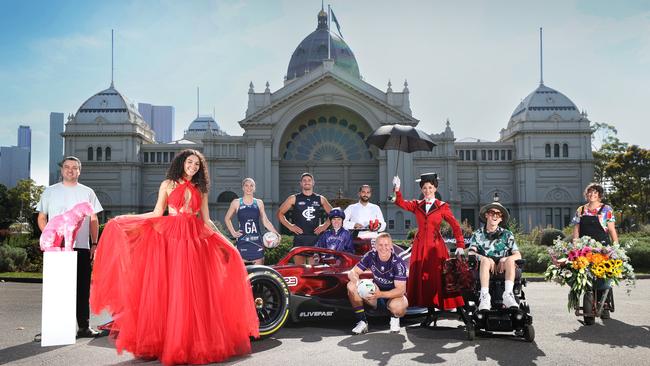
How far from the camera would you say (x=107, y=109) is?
5728 centimetres

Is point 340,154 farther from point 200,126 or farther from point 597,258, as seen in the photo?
point 597,258

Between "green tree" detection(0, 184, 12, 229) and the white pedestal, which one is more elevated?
"green tree" detection(0, 184, 12, 229)

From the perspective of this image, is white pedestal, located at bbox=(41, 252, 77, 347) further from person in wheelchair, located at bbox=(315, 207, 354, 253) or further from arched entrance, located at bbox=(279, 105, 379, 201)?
arched entrance, located at bbox=(279, 105, 379, 201)

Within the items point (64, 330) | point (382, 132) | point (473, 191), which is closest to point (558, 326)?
point (382, 132)

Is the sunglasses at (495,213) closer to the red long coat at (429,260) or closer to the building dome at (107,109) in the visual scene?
the red long coat at (429,260)

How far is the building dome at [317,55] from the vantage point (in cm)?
6769

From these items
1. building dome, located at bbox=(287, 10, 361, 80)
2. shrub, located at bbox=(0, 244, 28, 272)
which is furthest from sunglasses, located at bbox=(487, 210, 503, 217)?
building dome, located at bbox=(287, 10, 361, 80)

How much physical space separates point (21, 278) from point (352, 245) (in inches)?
486

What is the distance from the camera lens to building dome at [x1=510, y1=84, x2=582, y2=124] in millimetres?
57031

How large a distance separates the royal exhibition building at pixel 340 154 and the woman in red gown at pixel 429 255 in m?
40.6

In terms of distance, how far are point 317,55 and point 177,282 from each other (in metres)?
62.7

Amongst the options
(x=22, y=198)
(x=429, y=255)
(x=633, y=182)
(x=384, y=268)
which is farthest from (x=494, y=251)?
(x=22, y=198)

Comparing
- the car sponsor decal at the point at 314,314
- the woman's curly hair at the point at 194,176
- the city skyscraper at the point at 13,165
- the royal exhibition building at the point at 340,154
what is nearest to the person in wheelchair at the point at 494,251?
the car sponsor decal at the point at 314,314

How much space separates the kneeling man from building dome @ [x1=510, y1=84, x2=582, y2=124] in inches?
2020
